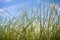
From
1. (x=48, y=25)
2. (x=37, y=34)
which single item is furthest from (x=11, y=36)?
(x=48, y=25)

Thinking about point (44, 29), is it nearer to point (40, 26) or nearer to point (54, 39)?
point (40, 26)

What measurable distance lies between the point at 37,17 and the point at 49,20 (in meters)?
0.26

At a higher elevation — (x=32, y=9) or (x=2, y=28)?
(x=32, y=9)

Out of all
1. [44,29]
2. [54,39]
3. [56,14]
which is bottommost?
[54,39]

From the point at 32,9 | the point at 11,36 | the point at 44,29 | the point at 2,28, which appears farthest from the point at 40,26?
the point at 2,28

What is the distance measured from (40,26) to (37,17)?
0.55ft

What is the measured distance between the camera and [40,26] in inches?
89.4

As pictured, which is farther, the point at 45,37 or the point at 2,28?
the point at 2,28

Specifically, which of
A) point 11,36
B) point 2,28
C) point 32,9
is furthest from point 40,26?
point 2,28

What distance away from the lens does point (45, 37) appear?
7.28 ft

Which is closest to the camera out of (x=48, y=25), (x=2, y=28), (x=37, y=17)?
(x=37, y=17)

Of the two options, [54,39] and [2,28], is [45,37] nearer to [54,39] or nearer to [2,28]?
[54,39]

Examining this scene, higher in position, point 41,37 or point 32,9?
point 32,9

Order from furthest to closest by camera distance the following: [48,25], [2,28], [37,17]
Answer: [2,28]
[48,25]
[37,17]
